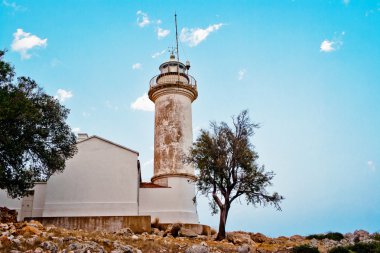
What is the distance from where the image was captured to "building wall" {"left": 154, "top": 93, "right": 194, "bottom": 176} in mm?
32156

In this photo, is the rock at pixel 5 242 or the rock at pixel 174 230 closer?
the rock at pixel 5 242

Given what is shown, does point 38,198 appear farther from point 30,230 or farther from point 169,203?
point 30,230

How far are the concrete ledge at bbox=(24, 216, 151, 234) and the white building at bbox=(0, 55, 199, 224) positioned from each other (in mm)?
1659

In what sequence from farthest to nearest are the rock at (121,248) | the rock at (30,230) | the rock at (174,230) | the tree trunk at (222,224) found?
the rock at (174,230) < the tree trunk at (222,224) < the rock at (30,230) < the rock at (121,248)

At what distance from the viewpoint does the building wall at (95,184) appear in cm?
2841

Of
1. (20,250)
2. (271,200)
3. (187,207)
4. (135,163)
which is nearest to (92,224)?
(135,163)

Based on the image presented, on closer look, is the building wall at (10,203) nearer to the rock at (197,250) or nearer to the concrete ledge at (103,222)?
the concrete ledge at (103,222)

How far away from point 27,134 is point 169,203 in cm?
1228

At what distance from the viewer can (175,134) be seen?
3300 centimetres

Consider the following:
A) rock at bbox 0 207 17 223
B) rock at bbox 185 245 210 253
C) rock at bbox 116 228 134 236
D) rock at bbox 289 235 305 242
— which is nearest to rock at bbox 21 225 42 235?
rock at bbox 185 245 210 253

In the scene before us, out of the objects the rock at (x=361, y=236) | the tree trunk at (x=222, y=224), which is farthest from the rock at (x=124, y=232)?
the rock at (x=361, y=236)

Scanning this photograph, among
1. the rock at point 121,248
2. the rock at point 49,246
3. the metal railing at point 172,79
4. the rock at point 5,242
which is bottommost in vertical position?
the rock at point 121,248

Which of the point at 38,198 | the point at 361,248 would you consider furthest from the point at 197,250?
the point at 38,198

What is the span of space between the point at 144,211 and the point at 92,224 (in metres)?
5.07
